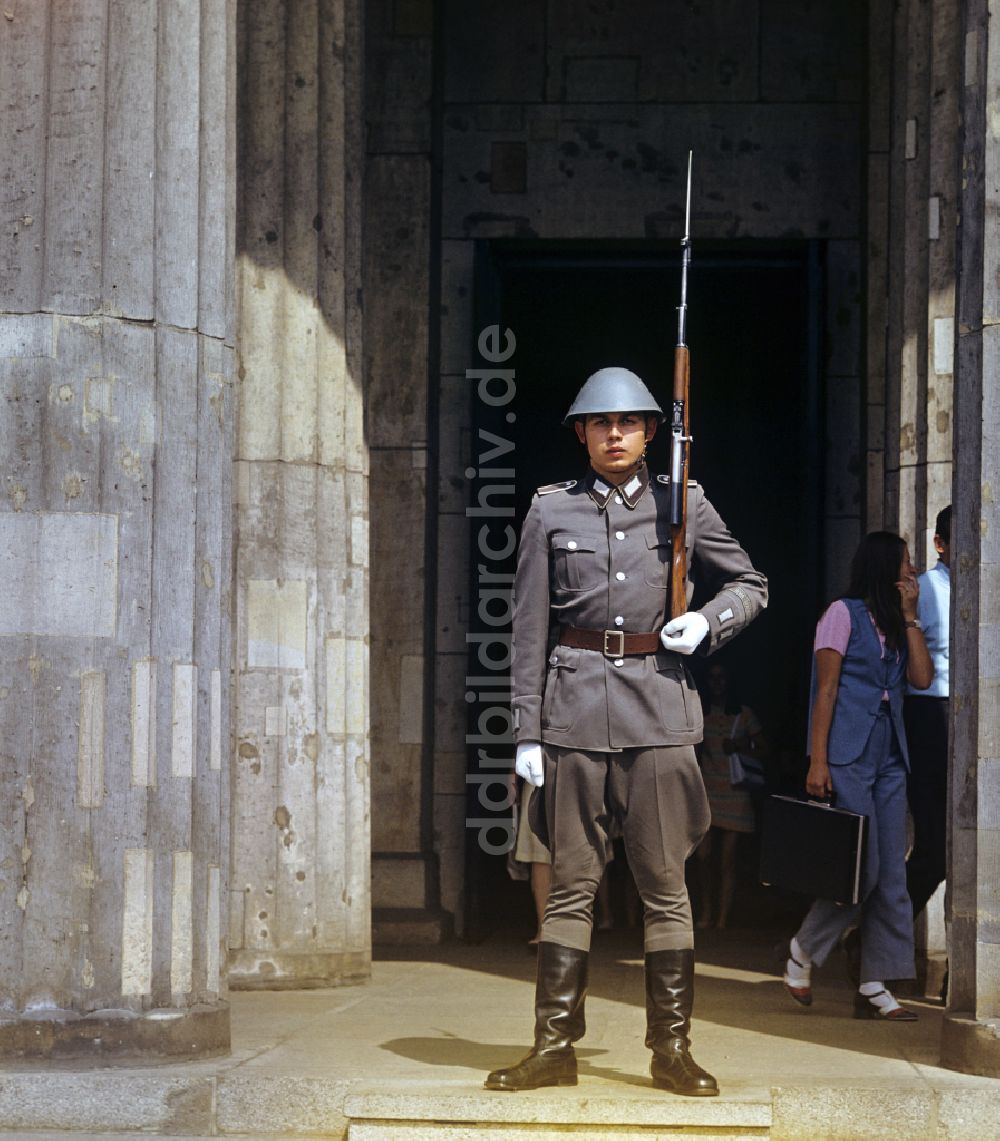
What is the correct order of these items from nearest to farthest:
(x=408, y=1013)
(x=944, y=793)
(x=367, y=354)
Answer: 1. (x=408, y=1013)
2. (x=944, y=793)
3. (x=367, y=354)

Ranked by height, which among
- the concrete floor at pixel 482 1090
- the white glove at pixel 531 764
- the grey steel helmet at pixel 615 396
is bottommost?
the concrete floor at pixel 482 1090

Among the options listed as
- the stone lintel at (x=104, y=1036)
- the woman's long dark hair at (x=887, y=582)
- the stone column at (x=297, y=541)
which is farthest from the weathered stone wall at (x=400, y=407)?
the stone lintel at (x=104, y=1036)

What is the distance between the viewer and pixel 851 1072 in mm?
6480

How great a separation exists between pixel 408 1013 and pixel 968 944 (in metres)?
2.43

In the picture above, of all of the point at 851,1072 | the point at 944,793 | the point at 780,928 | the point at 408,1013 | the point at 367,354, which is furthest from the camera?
the point at 780,928

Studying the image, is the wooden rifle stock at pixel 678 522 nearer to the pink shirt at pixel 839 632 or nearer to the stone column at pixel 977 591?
the stone column at pixel 977 591

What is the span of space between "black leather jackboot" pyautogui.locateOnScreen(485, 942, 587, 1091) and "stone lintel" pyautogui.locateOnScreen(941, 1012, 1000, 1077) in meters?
1.22

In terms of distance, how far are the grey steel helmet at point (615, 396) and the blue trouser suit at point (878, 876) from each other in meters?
2.52

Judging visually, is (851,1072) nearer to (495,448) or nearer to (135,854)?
(135,854)

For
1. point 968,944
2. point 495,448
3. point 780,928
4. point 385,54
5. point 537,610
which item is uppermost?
point 385,54

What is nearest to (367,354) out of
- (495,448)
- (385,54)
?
(495,448)

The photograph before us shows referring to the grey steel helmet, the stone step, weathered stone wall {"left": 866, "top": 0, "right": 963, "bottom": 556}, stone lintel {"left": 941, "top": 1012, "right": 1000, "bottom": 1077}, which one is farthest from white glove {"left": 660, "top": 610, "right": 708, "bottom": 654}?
weathered stone wall {"left": 866, "top": 0, "right": 963, "bottom": 556}

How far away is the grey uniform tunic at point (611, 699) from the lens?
633 cm

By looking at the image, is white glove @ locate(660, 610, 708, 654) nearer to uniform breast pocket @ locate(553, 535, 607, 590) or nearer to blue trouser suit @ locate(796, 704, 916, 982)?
uniform breast pocket @ locate(553, 535, 607, 590)
